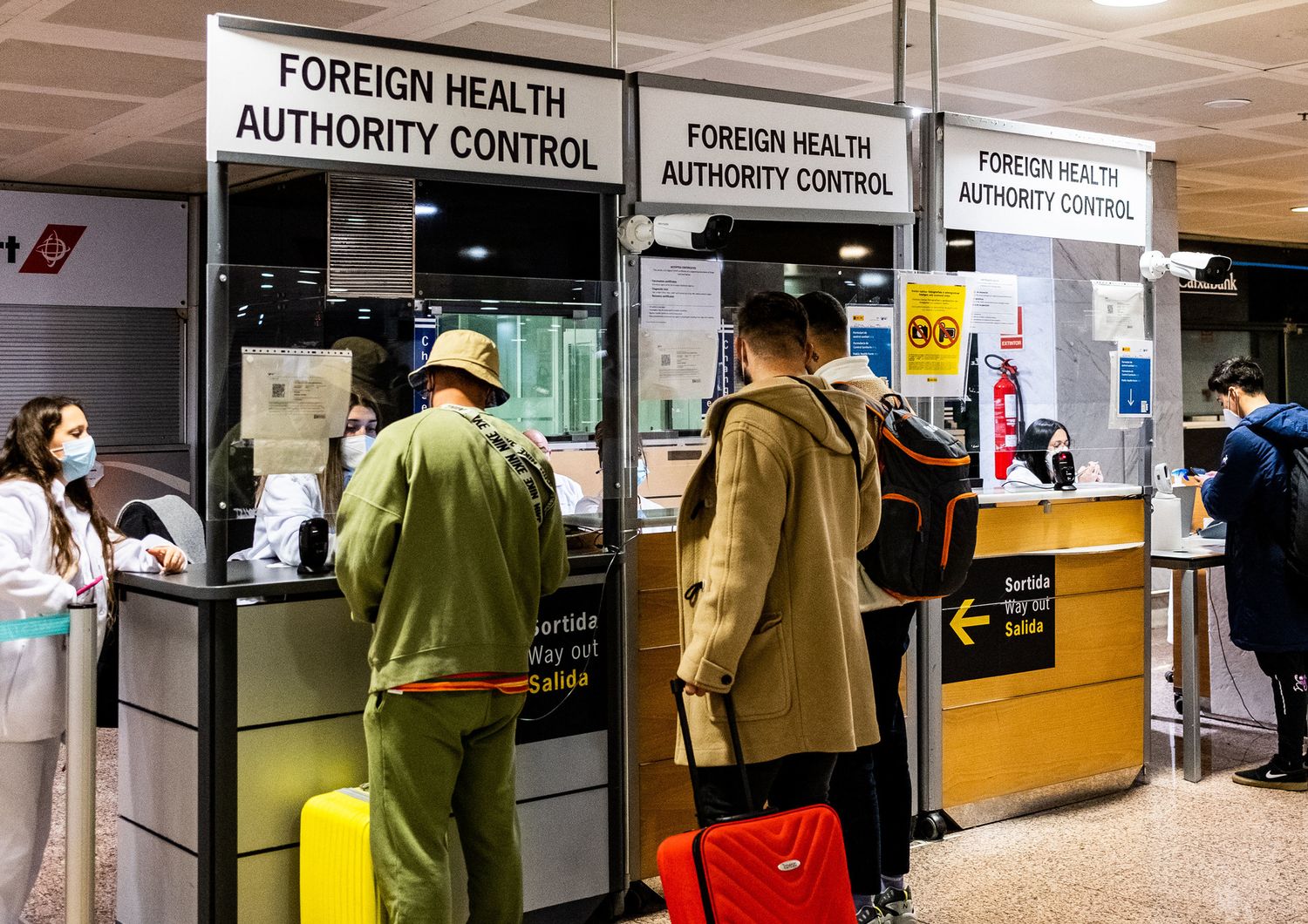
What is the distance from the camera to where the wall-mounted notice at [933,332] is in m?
4.44

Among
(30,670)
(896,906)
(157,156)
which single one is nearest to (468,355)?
(30,670)

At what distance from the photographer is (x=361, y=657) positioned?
10.9 ft

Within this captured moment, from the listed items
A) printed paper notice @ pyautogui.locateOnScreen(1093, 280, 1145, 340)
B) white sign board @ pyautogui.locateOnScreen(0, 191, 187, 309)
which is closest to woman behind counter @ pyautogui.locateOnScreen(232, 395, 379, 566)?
printed paper notice @ pyautogui.locateOnScreen(1093, 280, 1145, 340)

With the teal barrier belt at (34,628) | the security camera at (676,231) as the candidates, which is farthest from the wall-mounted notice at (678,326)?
the teal barrier belt at (34,628)

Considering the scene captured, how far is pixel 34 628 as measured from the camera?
3205mm

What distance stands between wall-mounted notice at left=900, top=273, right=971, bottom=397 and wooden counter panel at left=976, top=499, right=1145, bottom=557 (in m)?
0.48

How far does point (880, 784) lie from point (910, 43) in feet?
→ 11.1

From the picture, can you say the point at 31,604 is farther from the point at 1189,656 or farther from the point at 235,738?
the point at 1189,656

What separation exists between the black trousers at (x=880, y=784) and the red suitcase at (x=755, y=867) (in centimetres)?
33

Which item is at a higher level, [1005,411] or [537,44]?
[537,44]

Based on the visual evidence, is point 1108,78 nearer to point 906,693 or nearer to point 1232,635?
point 1232,635

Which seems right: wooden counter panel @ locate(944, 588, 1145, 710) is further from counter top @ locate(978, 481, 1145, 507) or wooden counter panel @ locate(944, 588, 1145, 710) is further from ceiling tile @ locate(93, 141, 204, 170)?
ceiling tile @ locate(93, 141, 204, 170)

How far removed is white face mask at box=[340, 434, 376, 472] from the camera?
10.9ft

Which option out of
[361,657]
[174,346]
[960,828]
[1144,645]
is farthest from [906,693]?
[174,346]
